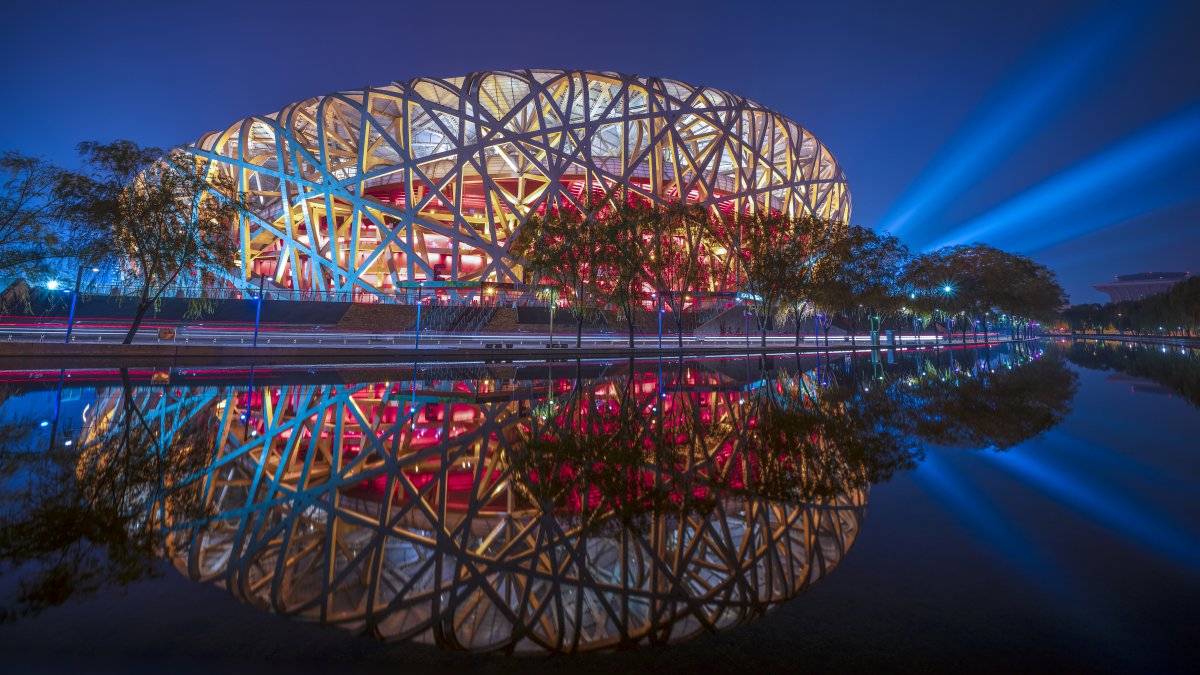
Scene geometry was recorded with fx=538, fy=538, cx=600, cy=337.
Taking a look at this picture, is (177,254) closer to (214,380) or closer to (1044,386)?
(214,380)

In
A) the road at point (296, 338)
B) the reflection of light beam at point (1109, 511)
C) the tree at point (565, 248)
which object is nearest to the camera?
the reflection of light beam at point (1109, 511)

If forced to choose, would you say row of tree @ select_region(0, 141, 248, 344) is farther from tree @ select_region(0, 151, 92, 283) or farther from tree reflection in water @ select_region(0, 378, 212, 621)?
tree reflection in water @ select_region(0, 378, 212, 621)

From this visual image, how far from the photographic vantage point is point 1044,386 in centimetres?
1123

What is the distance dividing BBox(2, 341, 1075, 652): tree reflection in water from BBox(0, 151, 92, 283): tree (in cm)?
1720

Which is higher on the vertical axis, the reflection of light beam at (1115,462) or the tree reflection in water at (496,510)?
the reflection of light beam at (1115,462)

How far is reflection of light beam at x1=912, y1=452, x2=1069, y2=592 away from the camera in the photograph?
91.0 inches

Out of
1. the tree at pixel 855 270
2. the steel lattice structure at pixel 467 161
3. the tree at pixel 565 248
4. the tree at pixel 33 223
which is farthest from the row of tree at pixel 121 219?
the tree at pixel 855 270

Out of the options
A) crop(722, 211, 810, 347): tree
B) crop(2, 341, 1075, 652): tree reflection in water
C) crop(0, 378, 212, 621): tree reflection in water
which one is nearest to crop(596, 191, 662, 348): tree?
crop(722, 211, 810, 347): tree

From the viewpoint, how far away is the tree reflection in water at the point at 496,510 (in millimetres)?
2111

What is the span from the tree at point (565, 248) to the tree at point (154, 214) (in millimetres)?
12359

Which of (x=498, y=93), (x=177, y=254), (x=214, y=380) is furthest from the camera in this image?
(x=498, y=93)

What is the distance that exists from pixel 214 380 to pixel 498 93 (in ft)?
125

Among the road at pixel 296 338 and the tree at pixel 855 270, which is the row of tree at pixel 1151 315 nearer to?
the tree at pixel 855 270

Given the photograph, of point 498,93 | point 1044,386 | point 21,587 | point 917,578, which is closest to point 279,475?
point 21,587
